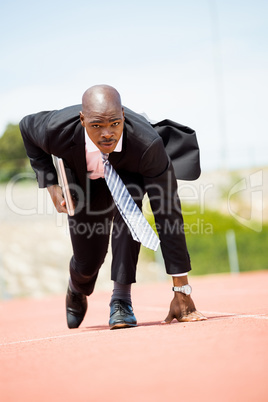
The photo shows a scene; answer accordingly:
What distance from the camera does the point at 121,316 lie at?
499cm

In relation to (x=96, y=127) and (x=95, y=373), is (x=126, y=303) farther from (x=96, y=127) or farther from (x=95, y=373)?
(x=95, y=373)

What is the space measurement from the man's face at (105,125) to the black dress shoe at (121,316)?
1.29m

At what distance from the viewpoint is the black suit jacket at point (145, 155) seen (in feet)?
15.1

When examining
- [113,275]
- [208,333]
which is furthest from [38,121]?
[208,333]

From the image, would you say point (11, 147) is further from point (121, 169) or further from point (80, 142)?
point (80, 142)

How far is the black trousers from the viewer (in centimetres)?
507

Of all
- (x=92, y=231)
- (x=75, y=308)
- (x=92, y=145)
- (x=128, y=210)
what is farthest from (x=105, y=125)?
(x=75, y=308)

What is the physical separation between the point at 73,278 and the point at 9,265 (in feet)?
64.5

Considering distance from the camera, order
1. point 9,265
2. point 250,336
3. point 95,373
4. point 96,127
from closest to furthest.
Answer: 1. point 95,373
2. point 250,336
3. point 96,127
4. point 9,265

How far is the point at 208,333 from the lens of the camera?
3.80 meters

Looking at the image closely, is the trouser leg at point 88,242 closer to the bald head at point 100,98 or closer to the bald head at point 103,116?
the bald head at point 103,116

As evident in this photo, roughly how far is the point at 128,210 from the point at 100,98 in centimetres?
91

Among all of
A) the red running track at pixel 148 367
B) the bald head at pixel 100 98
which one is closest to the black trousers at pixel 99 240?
the bald head at pixel 100 98

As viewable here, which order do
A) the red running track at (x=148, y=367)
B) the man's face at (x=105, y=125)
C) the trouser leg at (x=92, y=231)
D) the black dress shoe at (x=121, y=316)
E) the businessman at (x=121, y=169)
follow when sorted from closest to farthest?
the red running track at (x=148, y=367), the man's face at (x=105, y=125), the businessman at (x=121, y=169), the black dress shoe at (x=121, y=316), the trouser leg at (x=92, y=231)
